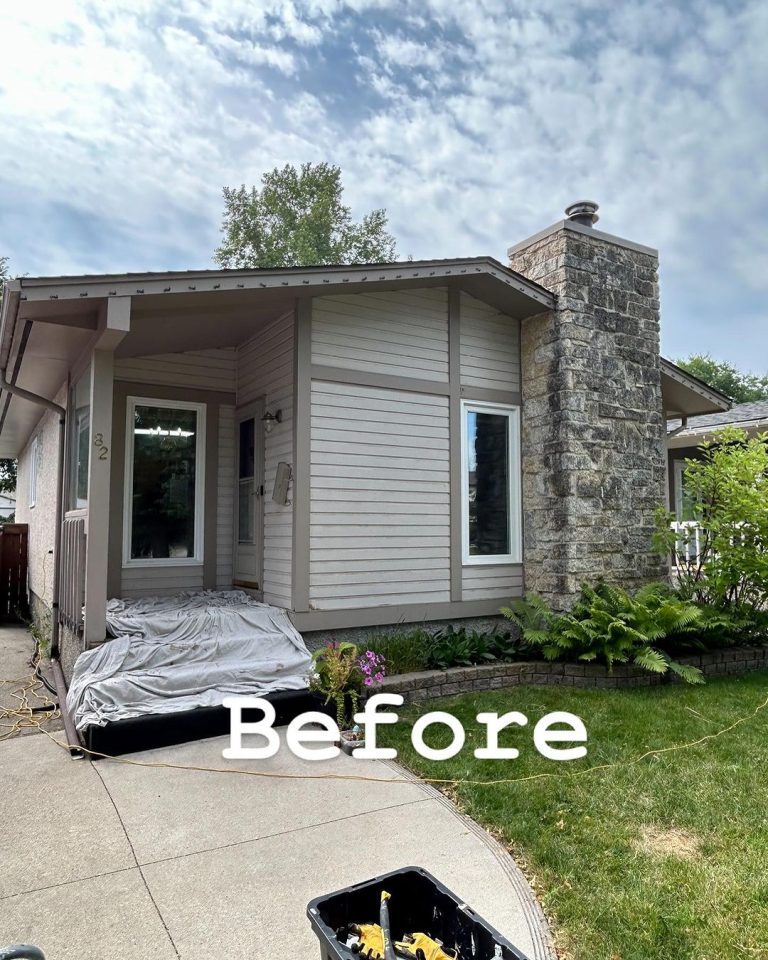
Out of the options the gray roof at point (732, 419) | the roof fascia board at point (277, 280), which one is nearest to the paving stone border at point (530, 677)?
the roof fascia board at point (277, 280)

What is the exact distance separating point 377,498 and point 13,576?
25.7 ft

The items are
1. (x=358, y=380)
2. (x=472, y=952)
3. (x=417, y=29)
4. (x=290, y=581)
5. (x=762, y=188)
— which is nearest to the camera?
(x=472, y=952)

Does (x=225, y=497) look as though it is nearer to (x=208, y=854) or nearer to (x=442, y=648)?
(x=442, y=648)

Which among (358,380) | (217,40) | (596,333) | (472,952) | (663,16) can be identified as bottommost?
(472,952)

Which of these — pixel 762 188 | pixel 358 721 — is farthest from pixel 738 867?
pixel 762 188

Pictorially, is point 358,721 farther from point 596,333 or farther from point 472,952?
point 596,333

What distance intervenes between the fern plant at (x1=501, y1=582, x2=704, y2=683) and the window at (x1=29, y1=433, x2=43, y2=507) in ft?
23.6

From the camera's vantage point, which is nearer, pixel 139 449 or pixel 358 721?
pixel 358 721

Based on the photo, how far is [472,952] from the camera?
1556 millimetres

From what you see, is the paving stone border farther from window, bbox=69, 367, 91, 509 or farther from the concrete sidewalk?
window, bbox=69, 367, 91, 509

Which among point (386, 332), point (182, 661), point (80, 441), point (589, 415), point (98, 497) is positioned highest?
point (386, 332)

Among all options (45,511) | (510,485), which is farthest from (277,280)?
(45,511)

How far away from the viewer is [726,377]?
120ft

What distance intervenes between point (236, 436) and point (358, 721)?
3.38 metres
